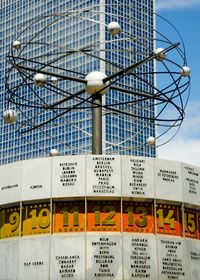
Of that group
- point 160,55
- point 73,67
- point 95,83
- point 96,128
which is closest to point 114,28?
point 160,55

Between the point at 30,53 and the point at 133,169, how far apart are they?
6278 inches

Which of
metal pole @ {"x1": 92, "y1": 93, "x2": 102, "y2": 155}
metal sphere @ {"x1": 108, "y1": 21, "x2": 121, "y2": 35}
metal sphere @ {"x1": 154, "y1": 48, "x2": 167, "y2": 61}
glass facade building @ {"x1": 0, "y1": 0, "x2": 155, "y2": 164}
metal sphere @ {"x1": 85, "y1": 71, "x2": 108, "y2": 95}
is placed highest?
glass facade building @ {"x1": 0, "y1": 0, "x2": 155, "y2": 164}

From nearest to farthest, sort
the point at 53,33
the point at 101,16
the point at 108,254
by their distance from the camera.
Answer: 1. the point at 108,254
2. the point at 101,16
3. the point at 53,33

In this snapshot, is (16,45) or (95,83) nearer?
(95,83)

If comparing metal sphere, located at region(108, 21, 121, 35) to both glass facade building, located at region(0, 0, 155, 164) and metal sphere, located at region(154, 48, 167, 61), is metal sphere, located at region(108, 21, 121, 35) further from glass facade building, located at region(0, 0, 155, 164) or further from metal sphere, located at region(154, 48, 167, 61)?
glass facade building, located at region(0, 0, 155, 164)

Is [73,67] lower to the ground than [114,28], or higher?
higher

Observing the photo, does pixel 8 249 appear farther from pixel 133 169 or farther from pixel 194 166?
pixel 194 166

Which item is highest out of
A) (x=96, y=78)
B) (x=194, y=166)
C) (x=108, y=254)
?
(x=96, y=78)

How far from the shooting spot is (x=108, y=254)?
1064 inches

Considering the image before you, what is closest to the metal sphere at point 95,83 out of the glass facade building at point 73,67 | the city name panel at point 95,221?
the city name panel at point 95,221

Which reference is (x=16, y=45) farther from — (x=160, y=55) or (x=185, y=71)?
(x=185, y=71)

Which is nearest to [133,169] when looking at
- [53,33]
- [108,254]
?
[108,254]

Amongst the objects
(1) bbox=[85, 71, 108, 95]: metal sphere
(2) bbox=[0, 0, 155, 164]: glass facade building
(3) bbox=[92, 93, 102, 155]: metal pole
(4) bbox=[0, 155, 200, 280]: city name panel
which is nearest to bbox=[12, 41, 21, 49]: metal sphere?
(1) bbox=[85, 71, 108, 95]: metal sphere

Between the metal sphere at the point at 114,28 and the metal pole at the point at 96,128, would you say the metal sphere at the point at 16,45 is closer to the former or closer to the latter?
the metal pole at the point at 96,128
